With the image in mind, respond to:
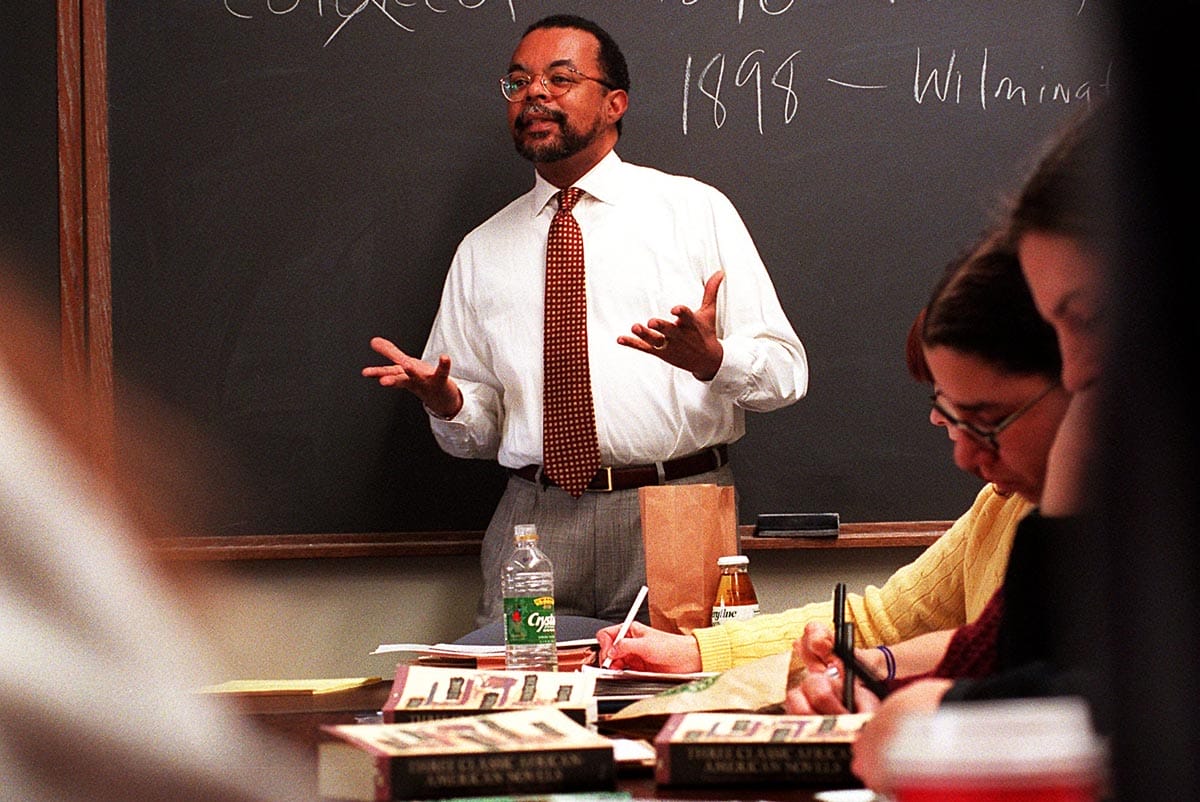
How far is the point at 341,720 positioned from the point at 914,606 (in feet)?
2.43

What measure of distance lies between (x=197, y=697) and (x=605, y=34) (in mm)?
1710

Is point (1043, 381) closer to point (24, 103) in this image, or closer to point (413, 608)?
point (413, 608)

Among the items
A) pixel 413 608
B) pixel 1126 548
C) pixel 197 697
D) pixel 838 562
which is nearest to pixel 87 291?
pixel 413 608

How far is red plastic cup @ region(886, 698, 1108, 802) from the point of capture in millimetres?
267

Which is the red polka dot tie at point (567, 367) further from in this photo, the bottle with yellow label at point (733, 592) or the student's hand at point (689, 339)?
the bottle with yellow label at point (733, 592)

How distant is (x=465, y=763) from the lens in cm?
77

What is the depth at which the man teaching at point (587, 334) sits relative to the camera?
8.82 feet

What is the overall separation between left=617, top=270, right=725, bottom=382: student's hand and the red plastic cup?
1.96 m

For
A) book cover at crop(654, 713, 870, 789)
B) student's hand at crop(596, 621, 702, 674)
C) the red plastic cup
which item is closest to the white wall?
student's hand at crop(596, 621, 702, 674)

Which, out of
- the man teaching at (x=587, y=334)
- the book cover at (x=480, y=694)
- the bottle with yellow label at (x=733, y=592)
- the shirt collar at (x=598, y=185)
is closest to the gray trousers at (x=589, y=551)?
the man teaching at (x=587, y=334)

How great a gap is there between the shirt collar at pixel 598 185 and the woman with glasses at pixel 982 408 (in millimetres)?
1355

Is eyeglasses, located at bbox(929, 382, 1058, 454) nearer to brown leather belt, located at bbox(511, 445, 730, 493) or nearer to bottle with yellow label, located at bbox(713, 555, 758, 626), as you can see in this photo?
bottle with yellow label, located at bbox(713, 555, 758, 626)

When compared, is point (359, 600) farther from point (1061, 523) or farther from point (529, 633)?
point (1061, 523)

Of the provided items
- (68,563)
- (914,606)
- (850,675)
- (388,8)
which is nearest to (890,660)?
(914,606)
